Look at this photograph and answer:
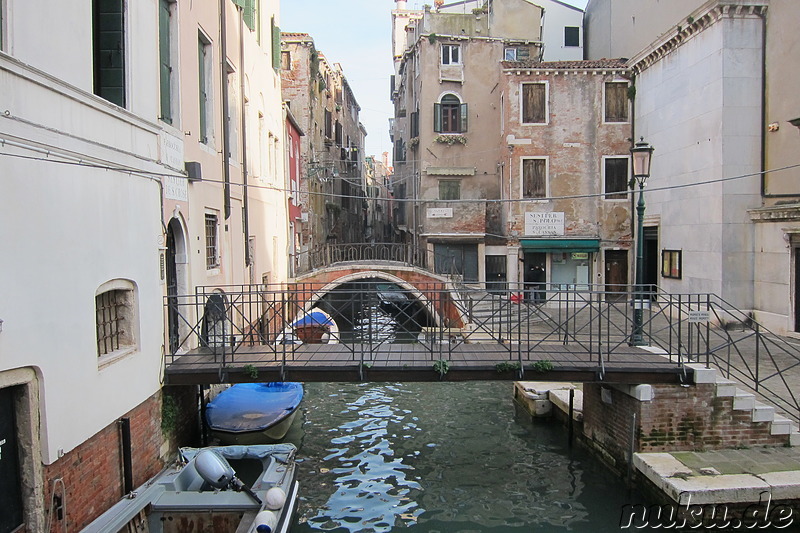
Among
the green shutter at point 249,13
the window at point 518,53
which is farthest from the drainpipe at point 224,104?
the window at point 518,53

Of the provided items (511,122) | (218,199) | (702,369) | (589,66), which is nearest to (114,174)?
(218,199)

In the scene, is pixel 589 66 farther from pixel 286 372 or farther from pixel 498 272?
pixel 286 372

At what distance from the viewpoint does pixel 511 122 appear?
23344mm

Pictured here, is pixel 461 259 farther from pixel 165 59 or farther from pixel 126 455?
pixel 126 455

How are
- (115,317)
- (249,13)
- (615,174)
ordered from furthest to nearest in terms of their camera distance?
(615,174) → (249,13) → (115,317)

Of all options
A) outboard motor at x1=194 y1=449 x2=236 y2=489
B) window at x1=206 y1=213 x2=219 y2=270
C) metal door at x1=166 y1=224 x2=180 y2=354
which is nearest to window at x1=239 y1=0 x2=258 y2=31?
window at x1=206 y1=213 x2=219 y2=270

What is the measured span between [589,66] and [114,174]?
1951cm

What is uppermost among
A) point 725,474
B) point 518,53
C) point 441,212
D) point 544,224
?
point 518,53

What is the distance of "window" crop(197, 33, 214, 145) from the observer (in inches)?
465

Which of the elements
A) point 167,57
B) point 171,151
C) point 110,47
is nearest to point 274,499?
point 171,151

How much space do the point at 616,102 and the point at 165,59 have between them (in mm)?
17998

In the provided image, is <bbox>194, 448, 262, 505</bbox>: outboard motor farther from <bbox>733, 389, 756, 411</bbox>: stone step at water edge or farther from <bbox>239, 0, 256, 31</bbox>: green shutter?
<bbox>239, 0, 256, 31</bbox>: green shutter

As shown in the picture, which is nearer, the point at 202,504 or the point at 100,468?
the point at 100,468

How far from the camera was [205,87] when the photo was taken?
12133mm
